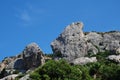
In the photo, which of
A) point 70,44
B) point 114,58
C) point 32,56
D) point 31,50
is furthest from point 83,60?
point 31,50

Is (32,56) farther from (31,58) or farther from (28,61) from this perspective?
(28,61)

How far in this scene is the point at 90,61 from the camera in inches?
3472

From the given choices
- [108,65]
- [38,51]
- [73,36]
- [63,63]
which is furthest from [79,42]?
[63,63]

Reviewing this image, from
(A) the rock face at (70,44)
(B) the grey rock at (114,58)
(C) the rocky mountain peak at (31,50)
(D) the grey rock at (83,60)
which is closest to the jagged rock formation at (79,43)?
(A) the rock face at (70,44)

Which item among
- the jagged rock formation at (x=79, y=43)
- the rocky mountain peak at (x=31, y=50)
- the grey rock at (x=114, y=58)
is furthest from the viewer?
the rocky mountain peak at (x=31, y=50)

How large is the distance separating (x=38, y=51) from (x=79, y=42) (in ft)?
27.9

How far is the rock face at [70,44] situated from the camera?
315 feet

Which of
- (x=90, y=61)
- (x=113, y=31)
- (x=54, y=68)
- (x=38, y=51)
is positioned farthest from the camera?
(x=113, y=31)

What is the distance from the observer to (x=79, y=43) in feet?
320

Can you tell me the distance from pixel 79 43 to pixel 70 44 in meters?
1.83

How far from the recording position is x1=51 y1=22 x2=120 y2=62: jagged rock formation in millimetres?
96125

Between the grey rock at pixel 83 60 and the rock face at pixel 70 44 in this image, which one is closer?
the grey rock at pixel 83 60

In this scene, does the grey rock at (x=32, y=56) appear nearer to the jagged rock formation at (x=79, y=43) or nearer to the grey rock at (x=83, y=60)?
the jagged rock formation at (x=79, y=43)

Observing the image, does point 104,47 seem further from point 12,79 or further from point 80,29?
point 12,79
